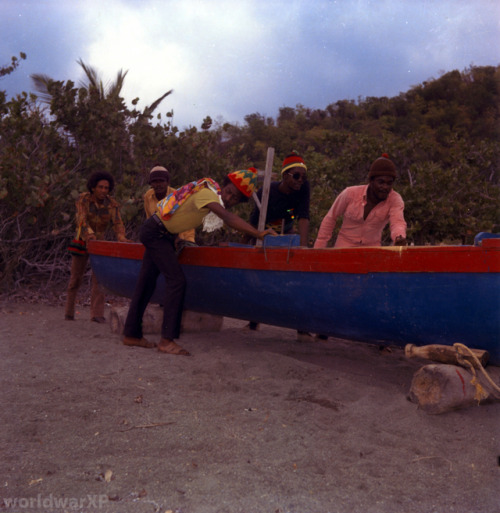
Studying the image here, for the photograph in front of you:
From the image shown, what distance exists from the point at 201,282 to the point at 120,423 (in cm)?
206

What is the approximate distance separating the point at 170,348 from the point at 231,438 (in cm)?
182

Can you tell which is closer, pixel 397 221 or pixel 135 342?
pixel 397 221

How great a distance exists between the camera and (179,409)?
3.05 m

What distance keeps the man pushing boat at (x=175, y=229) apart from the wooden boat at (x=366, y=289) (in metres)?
0.31

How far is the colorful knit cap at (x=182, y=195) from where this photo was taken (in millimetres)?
4090

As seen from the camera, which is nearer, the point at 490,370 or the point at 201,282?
the point at 490,370

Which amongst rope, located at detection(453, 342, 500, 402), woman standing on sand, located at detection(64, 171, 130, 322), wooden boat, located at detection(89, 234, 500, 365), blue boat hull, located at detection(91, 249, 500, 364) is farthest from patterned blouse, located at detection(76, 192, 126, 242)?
rope, located at detection(453, 342, 500, 402)

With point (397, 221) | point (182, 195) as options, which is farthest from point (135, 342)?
point (397, 221)

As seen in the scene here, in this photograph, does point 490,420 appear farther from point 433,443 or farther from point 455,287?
point 455,287

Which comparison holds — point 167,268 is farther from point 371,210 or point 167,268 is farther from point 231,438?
point 231,438

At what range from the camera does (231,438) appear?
2.66 m

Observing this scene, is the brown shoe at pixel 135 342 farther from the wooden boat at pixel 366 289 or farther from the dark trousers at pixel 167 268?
the wooden boat at pixel 366 289

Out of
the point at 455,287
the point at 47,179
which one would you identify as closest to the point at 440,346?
the point at 455,287

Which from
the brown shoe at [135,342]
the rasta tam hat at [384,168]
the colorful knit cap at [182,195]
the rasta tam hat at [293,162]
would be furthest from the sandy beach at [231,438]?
the rasta tam hat at [293,162]
